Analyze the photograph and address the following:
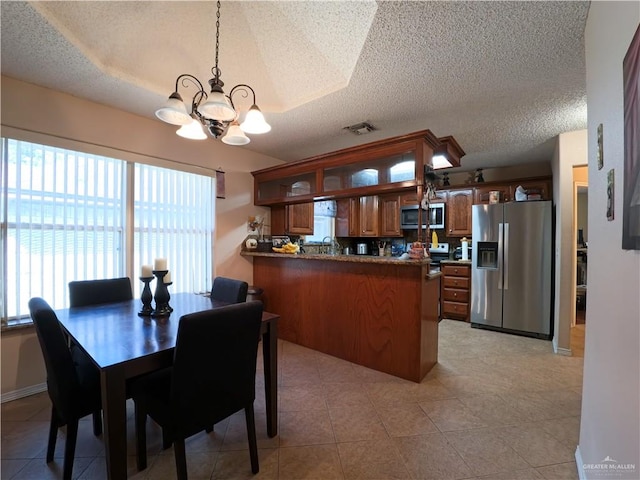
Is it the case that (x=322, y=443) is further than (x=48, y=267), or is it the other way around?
(x=48, y=267)

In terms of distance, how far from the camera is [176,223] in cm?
311

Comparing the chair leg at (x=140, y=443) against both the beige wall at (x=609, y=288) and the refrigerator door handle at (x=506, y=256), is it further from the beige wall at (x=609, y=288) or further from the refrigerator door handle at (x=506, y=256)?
the refrigerator door handle at (x=506, y=256)

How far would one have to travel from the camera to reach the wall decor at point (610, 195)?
3.61 ft

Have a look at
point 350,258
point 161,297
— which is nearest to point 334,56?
point 350,258

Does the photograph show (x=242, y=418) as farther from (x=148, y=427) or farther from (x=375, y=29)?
(x=375, y=29)

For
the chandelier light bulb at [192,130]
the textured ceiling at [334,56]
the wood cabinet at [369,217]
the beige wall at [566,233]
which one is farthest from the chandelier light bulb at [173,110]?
the wood cabinet at [369,217]

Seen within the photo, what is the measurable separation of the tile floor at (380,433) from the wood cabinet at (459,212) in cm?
236

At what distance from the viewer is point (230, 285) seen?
7.55 ft

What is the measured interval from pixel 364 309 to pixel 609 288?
1.82m

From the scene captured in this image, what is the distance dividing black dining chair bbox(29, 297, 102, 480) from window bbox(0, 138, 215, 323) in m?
1.22

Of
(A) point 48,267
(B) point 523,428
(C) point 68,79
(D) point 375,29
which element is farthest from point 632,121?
(A) point 48,267

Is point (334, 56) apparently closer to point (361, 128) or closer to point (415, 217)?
point (361, 128)

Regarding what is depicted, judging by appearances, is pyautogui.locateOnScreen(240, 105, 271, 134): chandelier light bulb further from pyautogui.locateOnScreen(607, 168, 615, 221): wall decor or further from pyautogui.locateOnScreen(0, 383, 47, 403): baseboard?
pyautogui.locateOnScreen(0, 383, 47, 403): baseboard

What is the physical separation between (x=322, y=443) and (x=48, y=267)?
2.56 meters
